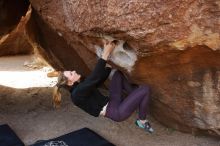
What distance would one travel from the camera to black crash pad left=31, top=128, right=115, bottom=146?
4.32 meters

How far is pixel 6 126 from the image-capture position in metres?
4.91

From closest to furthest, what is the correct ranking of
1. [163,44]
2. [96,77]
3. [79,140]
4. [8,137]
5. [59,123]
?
1. [163,44]
2. [96,77]
3. [79,140]
4. [8,137]
5. [59,123]

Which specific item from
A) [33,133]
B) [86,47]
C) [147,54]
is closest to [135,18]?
[147,54]

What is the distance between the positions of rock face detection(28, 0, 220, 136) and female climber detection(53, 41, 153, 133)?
0.75 feet

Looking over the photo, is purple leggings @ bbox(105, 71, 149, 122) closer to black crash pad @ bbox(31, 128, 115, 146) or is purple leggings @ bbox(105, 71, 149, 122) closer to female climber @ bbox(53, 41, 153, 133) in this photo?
female climber @ bbox(53, 41, 153, 133)

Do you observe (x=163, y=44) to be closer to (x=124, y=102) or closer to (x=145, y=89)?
(x=145, y=89)

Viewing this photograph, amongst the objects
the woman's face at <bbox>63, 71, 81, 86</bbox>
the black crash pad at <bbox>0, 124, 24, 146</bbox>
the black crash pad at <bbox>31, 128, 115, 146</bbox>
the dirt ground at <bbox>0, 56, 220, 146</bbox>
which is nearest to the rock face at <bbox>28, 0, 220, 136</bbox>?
the dirt ground at <bbox>0, 56, 220, 146</bbox>

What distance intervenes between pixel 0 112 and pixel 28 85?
1.98 m

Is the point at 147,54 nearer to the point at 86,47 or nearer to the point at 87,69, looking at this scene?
the point at 86,47

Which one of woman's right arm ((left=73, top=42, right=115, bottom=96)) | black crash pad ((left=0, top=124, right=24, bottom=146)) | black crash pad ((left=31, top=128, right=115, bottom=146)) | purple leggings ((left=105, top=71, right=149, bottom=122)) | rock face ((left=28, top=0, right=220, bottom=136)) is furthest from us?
black crash pad ((left=0, top=124, right=24, bottom=146))

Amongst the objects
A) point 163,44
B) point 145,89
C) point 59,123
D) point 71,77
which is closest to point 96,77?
point 71,77

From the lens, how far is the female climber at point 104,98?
3.66 m

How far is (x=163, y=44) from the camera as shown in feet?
11.1

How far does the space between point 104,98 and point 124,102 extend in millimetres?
233
